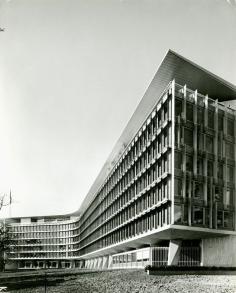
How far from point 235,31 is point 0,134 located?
12.1 m

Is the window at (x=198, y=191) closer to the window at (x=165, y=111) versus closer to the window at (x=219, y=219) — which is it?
the window at (x=219, y=219)

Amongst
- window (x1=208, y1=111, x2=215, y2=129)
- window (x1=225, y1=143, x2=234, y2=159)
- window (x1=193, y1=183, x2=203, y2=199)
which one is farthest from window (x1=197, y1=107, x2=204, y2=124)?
window (x1=193, y1=183, x2=203, y2=199)

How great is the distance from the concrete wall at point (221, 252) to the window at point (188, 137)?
928cm

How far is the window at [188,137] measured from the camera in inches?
1368

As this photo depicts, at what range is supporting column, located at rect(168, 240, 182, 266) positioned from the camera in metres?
36.8

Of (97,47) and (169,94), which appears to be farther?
(169,94)

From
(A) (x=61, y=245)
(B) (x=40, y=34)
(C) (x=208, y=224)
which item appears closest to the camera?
(B) (x=40, y=34)

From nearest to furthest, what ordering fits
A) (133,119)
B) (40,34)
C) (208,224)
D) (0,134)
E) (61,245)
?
(40,34), (0,134), (208,224), (133,119), (61,245)

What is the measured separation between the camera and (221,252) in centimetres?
3594

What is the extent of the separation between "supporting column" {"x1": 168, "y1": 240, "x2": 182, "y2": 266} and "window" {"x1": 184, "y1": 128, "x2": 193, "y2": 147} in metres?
9.75

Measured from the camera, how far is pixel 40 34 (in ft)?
56.9

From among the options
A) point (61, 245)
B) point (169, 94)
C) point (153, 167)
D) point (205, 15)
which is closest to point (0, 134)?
point (205, 15)

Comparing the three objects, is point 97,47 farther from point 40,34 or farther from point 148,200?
point 148,200

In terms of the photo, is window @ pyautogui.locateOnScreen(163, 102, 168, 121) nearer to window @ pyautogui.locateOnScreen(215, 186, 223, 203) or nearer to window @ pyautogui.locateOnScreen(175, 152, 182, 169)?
window @ pyautogui.locateOnScreen(175, 152, 182, 169)
